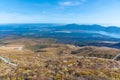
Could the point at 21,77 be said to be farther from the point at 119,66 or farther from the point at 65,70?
the point at 119,66

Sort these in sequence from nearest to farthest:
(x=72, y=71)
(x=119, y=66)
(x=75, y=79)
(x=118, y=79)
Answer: (x=75, y=79)
(x=118, y=79)
(x=72, y=71)
(x=119, y=66)

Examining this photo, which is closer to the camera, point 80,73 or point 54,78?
point 54,78

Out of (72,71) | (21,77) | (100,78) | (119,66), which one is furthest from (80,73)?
(119,66)

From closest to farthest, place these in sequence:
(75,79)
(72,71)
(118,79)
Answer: (75,79)
(118,79)
(72,71)

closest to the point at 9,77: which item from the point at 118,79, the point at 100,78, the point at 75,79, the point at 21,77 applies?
the point at 21,77

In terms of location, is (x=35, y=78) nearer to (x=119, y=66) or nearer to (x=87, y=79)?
(x=87, y=79)

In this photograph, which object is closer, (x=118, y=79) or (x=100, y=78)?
(x=100, y=78)

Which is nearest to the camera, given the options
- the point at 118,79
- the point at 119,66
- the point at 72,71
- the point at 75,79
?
the point at 75,79

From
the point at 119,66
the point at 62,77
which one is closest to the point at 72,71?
the point at 62,77

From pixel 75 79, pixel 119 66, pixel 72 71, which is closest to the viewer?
pixel 75 79
